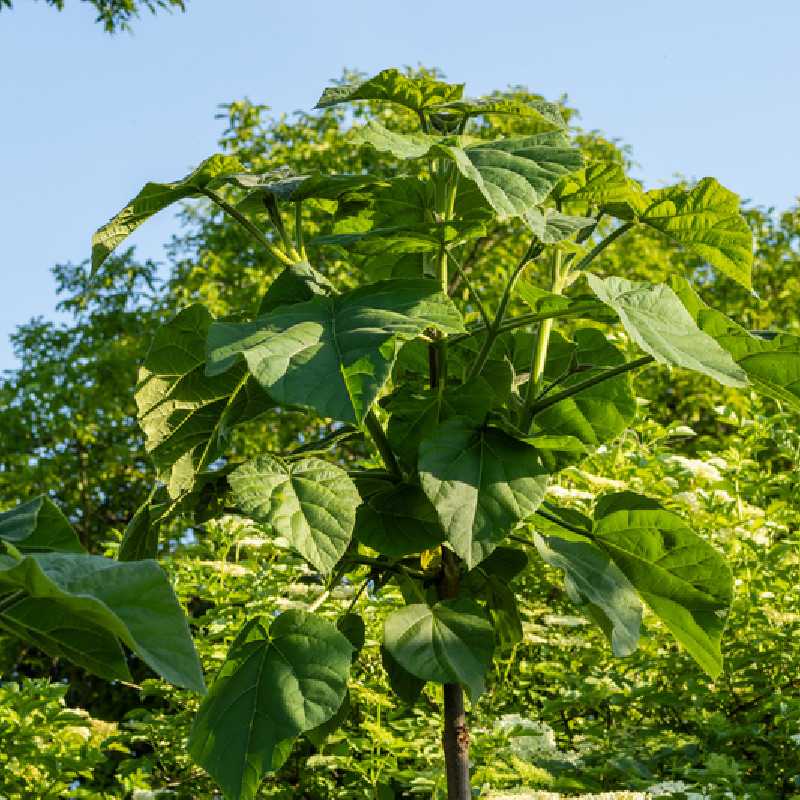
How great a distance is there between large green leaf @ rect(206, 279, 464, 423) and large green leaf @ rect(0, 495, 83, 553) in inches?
7.4

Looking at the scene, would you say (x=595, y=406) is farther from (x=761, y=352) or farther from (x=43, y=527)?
(x=43, y=527)

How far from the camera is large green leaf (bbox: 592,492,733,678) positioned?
126 cm

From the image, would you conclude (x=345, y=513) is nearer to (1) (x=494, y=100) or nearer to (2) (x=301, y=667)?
(2) (x=301, y=667)

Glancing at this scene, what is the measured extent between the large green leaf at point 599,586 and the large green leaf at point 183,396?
42cm

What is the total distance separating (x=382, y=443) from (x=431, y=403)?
0.26 ft

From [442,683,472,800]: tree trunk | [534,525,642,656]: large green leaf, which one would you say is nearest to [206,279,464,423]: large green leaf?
[534,525,642,656]: large green leaf

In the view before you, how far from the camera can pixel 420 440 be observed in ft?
4.15

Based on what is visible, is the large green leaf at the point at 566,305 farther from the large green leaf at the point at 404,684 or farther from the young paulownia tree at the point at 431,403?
the large green leaf at the point at 404,684

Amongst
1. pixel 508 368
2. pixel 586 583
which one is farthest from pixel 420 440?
pixel 586 583

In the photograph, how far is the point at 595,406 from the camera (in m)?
1.40

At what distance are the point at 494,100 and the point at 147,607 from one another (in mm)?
816

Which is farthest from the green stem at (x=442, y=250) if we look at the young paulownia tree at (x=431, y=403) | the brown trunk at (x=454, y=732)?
the brown trunk at (x=454, y=732)

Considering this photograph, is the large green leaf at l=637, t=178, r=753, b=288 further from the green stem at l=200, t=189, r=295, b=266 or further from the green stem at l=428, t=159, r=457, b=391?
the green stem at l=200, t=189, r=295, b=266

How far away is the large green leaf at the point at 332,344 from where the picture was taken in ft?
3.14
